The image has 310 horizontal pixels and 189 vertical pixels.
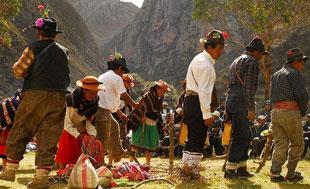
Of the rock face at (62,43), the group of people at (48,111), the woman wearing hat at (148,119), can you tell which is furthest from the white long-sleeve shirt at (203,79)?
the rock face at (62,43)

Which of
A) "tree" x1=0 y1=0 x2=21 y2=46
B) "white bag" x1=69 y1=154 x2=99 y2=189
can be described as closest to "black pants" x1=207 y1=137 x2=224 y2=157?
"white bag" x1=69 y1=154 x2=99 y2=189

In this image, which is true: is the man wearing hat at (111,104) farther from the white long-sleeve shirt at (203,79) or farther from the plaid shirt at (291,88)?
the plaid shirt at (291,88)

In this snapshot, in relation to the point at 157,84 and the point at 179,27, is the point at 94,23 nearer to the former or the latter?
the point at 179,27

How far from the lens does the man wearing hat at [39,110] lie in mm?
5492

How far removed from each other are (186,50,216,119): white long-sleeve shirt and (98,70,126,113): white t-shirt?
1543mm

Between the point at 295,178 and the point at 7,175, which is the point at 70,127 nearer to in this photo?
the point at 7,175

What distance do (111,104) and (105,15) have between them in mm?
100349

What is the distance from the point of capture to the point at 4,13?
64.0 feet

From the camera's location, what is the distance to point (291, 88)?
6633 mm

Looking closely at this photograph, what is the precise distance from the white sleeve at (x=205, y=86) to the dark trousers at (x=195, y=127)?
20cm

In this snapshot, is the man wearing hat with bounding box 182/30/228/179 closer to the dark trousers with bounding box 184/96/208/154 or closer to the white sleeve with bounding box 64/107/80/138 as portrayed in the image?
the dark trousers with bounding box 184/96/208/154

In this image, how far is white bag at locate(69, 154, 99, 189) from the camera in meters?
4.83

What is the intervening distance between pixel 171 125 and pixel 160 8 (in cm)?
6396

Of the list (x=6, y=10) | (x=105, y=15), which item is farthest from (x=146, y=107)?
(x=105, y=15)
